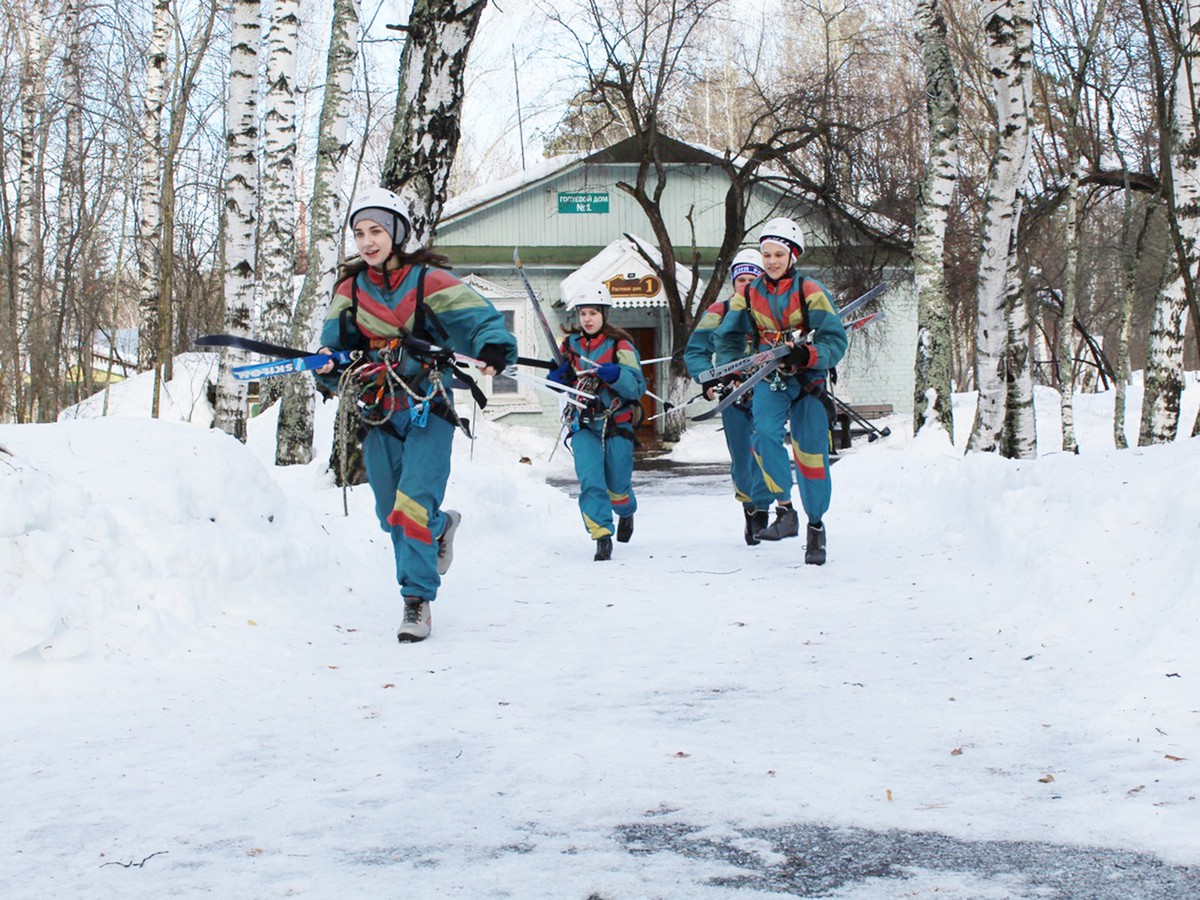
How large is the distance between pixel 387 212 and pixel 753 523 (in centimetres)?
401

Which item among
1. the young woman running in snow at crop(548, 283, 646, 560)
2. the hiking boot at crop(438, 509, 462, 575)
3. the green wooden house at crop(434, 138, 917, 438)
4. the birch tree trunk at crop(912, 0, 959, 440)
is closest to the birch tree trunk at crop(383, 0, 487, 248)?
the young woman running in snow at crop(548, 283, 646, 560)

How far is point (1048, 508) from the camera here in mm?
6859

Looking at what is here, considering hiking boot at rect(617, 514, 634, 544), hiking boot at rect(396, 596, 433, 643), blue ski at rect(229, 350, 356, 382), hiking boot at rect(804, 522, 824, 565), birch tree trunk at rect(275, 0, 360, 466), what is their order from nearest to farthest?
hiking boot at rect(396, 596, 433, 643) → blue ski at rect(229, 350, 356, 382) → hiking boot at rect(804, 522, 824, 565) → hiking boot at rect(617, 514, 634, 544) → birch tree trunk at rect(275, 0, 360, 466)

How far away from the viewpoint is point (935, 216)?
1633cm

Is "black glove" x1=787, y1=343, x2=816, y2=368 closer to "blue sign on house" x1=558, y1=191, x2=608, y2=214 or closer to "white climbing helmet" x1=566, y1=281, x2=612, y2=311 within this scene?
"white climbing helmet" x1=566, y1=281, x2=612, y2=311

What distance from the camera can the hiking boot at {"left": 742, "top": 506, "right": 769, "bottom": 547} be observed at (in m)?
8.86

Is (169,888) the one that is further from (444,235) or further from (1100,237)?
(1100,237)

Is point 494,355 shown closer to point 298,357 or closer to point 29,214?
point 298,357

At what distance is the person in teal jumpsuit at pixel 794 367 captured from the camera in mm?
7773

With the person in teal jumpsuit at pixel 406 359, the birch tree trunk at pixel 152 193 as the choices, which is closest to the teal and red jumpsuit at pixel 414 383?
the person in teal jumpsuit at pixel 406 359

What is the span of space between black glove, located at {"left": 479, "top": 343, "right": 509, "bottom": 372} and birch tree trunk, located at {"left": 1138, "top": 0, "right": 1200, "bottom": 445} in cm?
818

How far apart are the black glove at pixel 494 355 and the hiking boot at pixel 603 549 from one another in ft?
9.45

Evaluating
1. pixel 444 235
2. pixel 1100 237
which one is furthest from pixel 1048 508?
pixel 1100 237

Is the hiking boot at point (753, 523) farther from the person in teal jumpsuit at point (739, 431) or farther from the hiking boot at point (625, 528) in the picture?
the hiking boot at point (625, 528)
